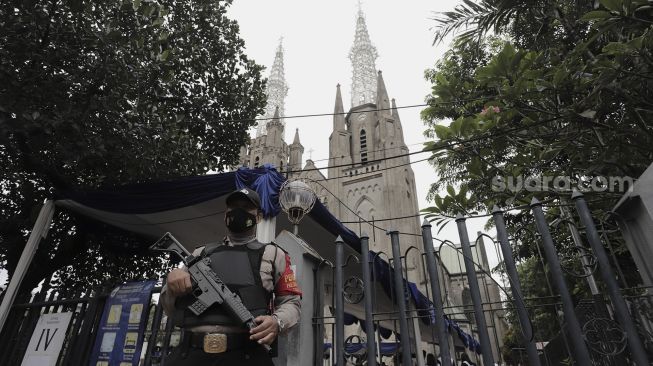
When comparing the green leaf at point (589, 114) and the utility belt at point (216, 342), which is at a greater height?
the green leaf at point (589, 114)

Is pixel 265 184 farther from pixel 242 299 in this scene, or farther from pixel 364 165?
pixel 364 165

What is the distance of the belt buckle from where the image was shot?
6.74ft

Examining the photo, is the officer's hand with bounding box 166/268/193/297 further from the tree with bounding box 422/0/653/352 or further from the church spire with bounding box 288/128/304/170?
the church spire with bounding box 288/128/304/170

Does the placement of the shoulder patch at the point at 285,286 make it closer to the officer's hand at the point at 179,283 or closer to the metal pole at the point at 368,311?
the officer's hand at the point at 179,283

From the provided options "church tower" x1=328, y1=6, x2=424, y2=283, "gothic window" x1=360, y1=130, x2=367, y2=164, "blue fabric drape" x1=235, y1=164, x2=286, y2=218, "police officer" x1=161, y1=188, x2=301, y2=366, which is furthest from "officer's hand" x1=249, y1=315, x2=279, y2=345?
"gothic window" x1=360, y1=130, x2=367, y2=164

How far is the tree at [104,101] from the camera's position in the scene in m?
5.24

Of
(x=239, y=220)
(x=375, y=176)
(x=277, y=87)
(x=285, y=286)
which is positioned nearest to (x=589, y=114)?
(x=285, y=286)

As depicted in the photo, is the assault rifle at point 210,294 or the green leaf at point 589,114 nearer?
the assault rifle at point 210,294

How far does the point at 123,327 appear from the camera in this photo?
449cm

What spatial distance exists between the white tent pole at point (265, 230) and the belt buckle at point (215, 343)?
293 centimetres

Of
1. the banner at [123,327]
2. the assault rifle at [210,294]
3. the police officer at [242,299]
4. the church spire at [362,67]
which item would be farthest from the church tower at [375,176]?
the assault rifle at [210,294]

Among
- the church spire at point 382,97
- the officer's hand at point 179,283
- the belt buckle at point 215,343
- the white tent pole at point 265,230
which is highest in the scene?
the church spire at point 382,97

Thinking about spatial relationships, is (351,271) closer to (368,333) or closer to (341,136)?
(368,333)

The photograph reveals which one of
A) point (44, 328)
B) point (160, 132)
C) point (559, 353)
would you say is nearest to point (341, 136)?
point (559, 353)
